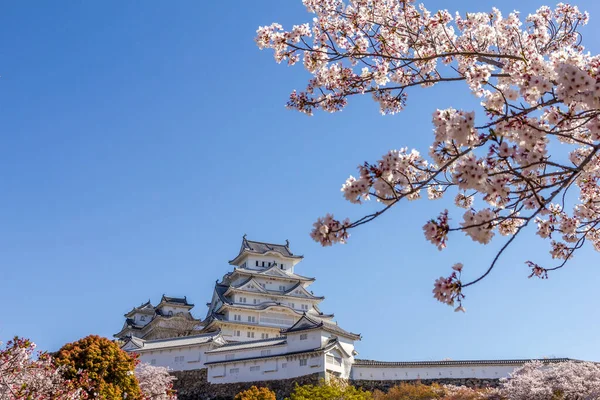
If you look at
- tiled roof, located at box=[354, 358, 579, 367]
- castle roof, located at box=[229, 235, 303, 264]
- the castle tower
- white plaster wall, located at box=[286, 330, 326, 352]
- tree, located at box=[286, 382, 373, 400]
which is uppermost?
castle roof, located at box=[229, 235, 303, 264]

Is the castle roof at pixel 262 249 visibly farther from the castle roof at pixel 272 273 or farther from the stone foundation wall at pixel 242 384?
the stone foundation wall at pixel 242 384

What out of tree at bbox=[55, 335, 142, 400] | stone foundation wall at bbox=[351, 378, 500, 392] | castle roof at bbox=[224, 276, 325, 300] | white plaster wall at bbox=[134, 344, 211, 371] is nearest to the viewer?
tree at bbox=[55, 335, 142, 400]

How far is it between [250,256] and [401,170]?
4499 centimetres

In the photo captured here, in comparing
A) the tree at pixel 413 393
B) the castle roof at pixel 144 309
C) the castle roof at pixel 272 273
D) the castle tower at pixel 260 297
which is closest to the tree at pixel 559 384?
the tree at pixel 413 393

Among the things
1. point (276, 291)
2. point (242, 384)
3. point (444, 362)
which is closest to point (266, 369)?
point (242, 384)

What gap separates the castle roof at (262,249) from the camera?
4988cm

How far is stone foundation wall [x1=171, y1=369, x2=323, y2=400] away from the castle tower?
23.1ft

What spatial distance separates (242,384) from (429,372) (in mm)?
10760

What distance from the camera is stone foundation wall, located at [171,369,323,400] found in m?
30.7

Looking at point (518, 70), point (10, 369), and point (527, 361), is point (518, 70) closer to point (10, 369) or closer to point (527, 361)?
point (10, 369)

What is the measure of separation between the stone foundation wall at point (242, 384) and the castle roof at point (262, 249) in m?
16.3

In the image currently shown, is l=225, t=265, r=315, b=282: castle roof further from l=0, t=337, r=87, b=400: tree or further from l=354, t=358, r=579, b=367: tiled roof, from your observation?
l=0, t=337, r=87, b=400: tree

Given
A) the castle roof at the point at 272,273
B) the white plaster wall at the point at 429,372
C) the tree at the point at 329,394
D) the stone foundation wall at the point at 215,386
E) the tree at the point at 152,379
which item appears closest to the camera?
the tree at the point at 329,394

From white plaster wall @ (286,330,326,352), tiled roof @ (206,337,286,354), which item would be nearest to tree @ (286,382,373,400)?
Result: white plaster wall @ (286,330,326,352)
